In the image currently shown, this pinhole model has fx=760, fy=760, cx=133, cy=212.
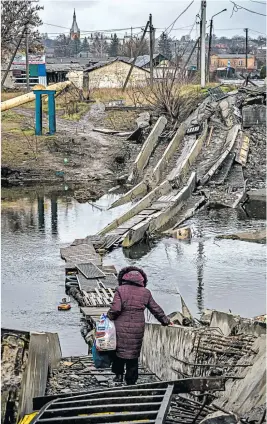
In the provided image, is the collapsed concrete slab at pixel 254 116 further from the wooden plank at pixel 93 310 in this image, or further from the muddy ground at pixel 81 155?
the wooden plank at pixel 93 310

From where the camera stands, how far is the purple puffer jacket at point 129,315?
5668 mm

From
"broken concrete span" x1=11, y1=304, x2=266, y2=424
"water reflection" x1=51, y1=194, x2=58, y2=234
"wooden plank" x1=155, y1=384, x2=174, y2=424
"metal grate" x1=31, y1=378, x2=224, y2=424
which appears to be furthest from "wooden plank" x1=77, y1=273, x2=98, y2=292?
"wooden plank" x1=155, y1=384, x2=174, y2=424

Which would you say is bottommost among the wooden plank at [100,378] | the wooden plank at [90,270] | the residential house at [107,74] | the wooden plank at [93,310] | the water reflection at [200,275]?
the water reflection at [200,275]

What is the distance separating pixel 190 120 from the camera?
26.9 metres

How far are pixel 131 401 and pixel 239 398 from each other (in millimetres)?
704

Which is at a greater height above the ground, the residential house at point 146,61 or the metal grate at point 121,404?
the residential house at point 146,61

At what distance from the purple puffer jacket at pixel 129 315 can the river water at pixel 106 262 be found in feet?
12.3

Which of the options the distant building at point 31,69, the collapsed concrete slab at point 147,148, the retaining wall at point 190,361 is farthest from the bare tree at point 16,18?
the retaining wall at point 190,361

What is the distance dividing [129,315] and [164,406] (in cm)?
118

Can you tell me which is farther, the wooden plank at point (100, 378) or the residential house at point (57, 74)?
the residential house at point (57, 74)

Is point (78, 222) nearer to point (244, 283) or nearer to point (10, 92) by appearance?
point (244, 283)

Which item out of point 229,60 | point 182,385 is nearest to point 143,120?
point 182,385

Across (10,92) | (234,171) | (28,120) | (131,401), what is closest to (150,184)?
(234,171)

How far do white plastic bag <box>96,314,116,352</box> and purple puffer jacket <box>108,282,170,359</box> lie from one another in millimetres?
35
